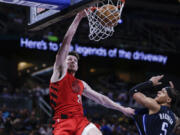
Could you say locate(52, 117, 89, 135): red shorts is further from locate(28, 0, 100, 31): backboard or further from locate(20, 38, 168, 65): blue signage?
locate(20, 38, 168, 65): blue signage

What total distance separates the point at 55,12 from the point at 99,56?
607 inches

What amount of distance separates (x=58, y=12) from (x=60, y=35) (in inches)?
559

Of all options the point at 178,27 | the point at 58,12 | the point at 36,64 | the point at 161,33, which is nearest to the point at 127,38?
the point at 161,33

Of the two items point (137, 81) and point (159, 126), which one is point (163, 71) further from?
point (159, 126)

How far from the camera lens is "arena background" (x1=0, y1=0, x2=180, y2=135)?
53.7ft

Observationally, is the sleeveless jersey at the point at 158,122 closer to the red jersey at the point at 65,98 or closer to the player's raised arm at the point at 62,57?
the red jersey at the point at 65,98

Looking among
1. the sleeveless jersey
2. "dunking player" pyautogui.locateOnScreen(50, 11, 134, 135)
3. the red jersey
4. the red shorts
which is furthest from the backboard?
the sleeveless jersey

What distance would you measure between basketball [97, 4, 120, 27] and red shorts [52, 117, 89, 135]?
153 cm

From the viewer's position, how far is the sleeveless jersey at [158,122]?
4.29 meters

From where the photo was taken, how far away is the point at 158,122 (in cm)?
430

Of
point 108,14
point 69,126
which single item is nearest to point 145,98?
point 69,126

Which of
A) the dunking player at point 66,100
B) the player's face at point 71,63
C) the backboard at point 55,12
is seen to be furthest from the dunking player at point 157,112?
the backboard at point 55,12

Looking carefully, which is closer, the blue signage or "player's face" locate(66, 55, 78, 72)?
"player's face" locate(66, 55, 78, 72)

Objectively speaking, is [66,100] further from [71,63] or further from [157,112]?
[157,112]
